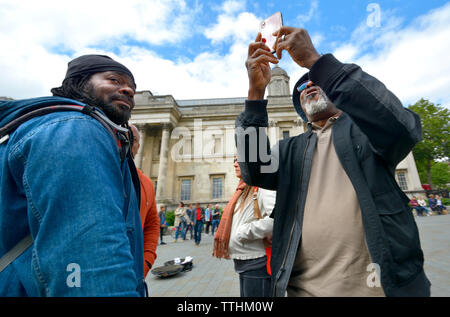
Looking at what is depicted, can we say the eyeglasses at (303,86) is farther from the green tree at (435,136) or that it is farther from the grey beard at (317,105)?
the green tree at (435,136)

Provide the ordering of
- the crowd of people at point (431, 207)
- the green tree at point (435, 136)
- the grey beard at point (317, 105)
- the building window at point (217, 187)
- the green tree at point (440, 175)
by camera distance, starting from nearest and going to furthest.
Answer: the grey beard at point (317, 105)
the crowd of people at point (431, 207)
the building window at point (217, 187)
the green tree at point (435, 136)
the green tree at point (440, 175)

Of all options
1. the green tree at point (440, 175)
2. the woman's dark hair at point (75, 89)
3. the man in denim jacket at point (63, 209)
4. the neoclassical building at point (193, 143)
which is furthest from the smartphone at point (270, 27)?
the green tree at point (440, 175)

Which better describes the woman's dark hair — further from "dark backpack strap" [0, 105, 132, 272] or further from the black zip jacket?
the black zip jacket

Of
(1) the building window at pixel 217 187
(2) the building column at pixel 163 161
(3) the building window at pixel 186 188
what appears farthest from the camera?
(3) the building window at pixel 186 188

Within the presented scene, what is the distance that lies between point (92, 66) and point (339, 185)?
6.16ft

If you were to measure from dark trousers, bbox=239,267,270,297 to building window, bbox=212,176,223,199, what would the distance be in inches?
932

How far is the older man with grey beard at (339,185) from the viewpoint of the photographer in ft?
3.46

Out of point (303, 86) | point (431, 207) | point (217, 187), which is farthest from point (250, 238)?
point (217, 187)

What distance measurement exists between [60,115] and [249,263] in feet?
7.35

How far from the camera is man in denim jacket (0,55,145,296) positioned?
0.69 m

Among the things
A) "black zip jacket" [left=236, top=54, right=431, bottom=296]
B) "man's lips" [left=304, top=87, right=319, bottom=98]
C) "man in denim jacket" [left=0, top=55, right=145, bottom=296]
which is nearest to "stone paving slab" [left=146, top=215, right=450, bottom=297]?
"black zip jacket" [left=236, top=54, right=431, bottom=296]

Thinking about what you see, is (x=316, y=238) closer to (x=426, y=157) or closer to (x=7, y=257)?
(x=7, y=257)

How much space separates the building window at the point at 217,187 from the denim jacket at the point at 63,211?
25.3 meters
